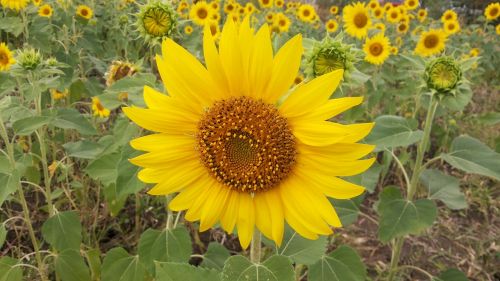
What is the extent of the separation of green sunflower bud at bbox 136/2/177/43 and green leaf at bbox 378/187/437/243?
44.8 inches

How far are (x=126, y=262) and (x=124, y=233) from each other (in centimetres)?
103

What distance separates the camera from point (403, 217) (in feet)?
5.98

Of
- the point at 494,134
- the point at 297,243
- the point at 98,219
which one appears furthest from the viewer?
the point at 494,134

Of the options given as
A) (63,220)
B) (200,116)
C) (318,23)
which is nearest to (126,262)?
(63,220)

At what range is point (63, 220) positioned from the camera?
2.04 metres

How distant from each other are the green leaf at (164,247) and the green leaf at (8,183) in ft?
1.78

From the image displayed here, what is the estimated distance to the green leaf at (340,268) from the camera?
169 cm

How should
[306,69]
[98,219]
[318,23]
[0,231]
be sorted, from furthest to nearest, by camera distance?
[318,23] < [98,219] < [0,231] < [306,69]

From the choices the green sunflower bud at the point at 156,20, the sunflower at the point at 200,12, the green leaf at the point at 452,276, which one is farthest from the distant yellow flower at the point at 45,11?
the green leaf at the point at 452,276

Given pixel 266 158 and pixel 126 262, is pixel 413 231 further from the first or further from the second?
pixel 126 262

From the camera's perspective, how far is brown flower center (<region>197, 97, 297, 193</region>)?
45.3 inches

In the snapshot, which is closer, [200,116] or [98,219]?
[200,116]

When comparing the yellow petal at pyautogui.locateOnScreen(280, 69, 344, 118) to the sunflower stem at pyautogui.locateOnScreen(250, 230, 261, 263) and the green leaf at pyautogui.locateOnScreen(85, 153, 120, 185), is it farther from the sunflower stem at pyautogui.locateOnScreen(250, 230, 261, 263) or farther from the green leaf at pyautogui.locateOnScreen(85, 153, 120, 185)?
the green leaf at pyautogui.locateOnScreen(85, 153, 120, 185)

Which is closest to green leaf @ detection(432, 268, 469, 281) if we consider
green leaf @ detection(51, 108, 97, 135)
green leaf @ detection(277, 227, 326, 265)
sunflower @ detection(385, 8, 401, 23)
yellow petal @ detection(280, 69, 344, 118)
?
green leaf @ detection(277, 227, 326, 265)
